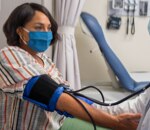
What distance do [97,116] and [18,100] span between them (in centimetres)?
39

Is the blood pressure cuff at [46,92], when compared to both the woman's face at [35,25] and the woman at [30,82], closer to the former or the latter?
the woman at [30,82]

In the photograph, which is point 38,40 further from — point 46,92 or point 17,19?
point 46,92

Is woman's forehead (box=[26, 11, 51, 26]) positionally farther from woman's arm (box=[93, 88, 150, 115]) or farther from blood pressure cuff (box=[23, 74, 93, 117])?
blood pressure cuff (box=[23, 74, 93, 117])

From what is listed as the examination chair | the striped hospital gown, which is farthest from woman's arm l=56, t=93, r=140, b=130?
the examination chair

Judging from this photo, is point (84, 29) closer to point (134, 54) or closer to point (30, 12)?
point (134, 54)

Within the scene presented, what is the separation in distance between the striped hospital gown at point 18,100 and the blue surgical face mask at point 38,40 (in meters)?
0.19

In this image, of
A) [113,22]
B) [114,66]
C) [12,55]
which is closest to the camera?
[12,55]

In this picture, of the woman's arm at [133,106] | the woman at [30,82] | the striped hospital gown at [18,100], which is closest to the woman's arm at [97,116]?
the woman at [30,82]

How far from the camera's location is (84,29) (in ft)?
8.11

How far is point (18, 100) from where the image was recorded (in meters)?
1.19

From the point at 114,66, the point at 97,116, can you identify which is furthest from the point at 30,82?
the point at 114,66

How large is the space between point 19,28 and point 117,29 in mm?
1691

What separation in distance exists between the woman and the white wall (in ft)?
4.30

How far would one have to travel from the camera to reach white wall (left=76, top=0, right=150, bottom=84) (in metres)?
2.88
